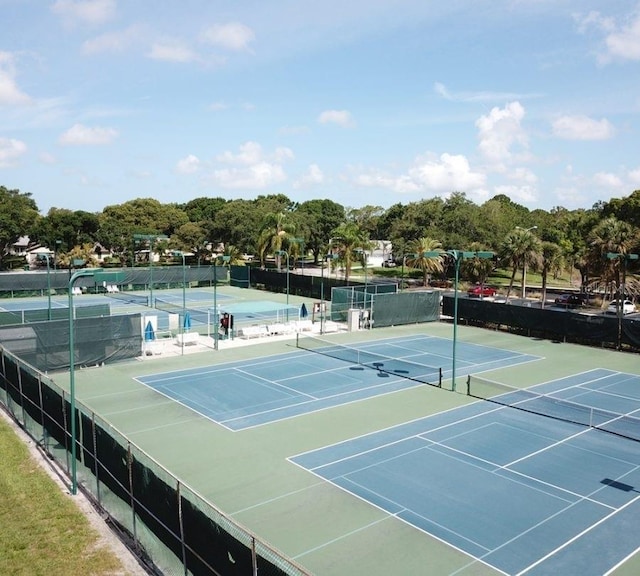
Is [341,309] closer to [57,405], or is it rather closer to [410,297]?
[410,297]

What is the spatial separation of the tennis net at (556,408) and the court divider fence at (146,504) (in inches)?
569

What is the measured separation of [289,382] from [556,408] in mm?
10772

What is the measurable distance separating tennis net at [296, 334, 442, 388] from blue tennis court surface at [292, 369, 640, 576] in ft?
15.8

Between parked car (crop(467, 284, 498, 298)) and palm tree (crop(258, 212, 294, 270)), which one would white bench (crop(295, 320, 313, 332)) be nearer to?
parked car (crop(467, 284, 498, 298))

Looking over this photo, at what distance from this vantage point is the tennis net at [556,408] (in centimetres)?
2061

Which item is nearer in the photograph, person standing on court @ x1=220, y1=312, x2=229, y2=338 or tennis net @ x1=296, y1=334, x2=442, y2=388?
tennis net @ x1=296, y1=334, x2=442, y2=388

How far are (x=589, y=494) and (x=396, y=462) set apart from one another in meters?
5.04

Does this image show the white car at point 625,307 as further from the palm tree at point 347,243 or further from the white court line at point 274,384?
the white court line at point 274,384

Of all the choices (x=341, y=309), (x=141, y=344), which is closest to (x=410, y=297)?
(x=341, y=309)

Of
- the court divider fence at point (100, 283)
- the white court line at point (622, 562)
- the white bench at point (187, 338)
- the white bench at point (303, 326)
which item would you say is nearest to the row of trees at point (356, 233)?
the court divider fence at point (100, 283)

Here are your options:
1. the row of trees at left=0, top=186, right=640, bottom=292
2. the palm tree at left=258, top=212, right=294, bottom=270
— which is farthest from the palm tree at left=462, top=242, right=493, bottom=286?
the palm tree at left=258, top=212, right=294, bottom=270

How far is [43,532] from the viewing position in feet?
42.7

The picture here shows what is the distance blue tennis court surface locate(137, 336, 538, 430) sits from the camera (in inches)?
886

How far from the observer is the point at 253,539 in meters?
8.67
